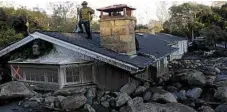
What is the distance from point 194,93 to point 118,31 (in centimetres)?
427

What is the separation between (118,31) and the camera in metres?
14.4

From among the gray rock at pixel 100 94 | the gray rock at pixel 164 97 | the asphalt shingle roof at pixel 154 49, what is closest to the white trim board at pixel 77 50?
the gray rock at pixel 164 97

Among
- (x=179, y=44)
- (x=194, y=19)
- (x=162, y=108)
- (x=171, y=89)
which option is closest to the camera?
(x=162, y=108)

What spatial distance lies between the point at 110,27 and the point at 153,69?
443 centimetres

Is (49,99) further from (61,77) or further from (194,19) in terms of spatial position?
(194,19)

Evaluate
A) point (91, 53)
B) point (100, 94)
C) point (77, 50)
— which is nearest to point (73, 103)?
point (100, 94)

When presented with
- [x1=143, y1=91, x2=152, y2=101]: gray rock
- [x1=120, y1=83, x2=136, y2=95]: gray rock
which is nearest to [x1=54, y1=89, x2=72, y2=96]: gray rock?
[x1=120, y1=83, x2=136, y2=95]: gray rock

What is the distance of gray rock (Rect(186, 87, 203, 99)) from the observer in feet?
43.8

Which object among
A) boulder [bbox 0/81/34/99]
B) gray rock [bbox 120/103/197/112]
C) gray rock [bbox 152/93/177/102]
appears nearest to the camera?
gray rock [bbox 120/103/197/112]

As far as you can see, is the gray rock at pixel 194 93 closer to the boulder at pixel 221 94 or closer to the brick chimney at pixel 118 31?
the boulder at pixel 221 94

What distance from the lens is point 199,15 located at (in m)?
53.9

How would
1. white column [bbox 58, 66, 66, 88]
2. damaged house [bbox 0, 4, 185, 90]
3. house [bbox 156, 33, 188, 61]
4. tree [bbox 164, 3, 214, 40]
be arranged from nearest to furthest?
damaged house [bbox 0, 4, 185, 90] → white column [bbox 58, 66, 66, 88] → house [bbox 156, 33, 188, 61] → tree [bbox 164, 3, 214, 40]

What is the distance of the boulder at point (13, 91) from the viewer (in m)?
12.3

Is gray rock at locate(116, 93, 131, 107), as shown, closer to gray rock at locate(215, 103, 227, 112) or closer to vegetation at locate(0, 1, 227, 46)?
gray rock at locate(215, 103, 227, 112)
